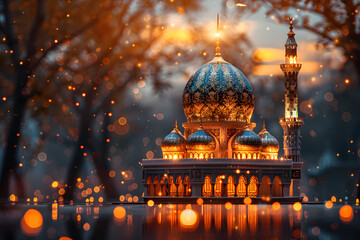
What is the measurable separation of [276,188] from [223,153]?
10.4ft

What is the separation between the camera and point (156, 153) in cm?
4041

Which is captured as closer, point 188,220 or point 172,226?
point 172,226

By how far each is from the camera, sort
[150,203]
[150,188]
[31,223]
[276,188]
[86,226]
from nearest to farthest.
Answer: [86,226], [31,223], [150,203], [150,188], [276,188]

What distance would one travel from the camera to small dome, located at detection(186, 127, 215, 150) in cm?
3450

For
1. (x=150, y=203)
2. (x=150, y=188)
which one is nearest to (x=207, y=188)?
(x=150, y=188)

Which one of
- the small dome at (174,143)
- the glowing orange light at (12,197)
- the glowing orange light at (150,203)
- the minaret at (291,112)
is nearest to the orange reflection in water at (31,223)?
the glowing orange light at (12,197)

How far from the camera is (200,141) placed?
34.5 m

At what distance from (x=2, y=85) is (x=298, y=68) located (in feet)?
53.2

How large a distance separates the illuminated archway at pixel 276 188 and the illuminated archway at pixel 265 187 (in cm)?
45

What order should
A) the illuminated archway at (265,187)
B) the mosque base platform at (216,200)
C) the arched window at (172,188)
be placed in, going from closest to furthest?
the mosque base platform at (216,200) → the illuminated archway at (265,187) → the arched window at (172,188)

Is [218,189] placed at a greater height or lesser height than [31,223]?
greater

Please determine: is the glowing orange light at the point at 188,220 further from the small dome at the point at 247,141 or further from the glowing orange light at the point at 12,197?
the small dome at the point at 247,141

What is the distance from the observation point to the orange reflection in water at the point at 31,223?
15198 mm

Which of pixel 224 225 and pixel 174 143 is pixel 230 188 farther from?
pixel 224 225
